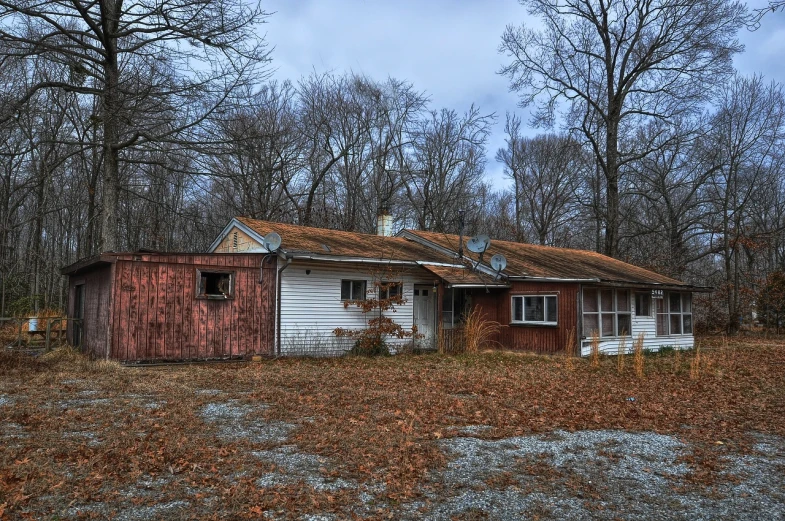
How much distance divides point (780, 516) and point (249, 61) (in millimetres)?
14041

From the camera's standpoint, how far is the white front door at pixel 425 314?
57.0ft

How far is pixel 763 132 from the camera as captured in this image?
26.0m

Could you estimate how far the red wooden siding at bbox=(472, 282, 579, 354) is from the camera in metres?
15.7

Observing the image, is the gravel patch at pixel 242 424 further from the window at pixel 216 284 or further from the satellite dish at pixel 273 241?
the satellite dish at pixel 273 241

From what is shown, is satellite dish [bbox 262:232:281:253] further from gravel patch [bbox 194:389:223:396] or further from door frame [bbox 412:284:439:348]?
door frame [bbox 412:284:439:348]

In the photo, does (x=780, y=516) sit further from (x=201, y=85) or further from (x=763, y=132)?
(x=763, y=132)

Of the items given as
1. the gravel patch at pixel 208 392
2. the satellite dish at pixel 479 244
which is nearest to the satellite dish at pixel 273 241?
the gravel patch at pixel 208 392

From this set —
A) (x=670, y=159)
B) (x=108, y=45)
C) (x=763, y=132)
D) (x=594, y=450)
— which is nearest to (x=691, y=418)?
(x=594, y=450)

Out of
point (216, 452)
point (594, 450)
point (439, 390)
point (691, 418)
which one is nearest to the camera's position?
point (216, 452)

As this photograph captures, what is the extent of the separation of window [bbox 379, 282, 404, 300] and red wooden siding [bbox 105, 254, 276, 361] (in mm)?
3131

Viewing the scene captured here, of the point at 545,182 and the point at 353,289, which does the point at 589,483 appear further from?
the point at 545,182

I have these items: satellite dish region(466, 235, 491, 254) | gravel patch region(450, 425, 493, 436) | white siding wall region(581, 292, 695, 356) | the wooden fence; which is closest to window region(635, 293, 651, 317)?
white siding wall region(581, 292, 695, 356)

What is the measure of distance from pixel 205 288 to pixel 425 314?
7.12 meters

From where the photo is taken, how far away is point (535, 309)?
54.8 ft
